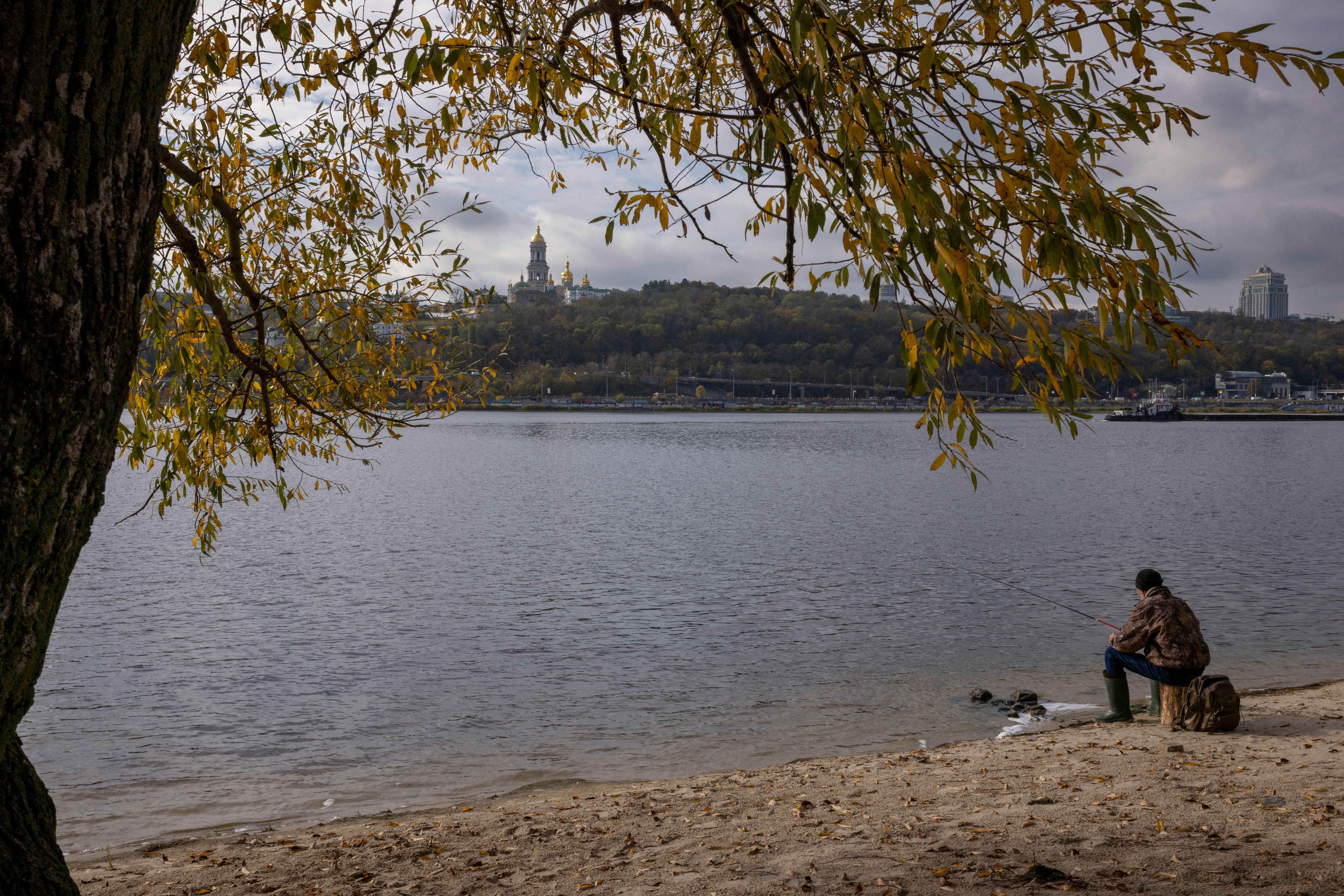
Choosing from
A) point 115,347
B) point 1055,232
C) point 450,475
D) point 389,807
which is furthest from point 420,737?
point 450,475

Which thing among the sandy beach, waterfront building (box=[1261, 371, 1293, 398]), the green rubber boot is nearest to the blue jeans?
the green rubber boot

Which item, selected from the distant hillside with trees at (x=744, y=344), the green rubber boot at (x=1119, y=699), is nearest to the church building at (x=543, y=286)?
the distant hillside with trees at (x=744, y=344)

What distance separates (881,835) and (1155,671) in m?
3.89

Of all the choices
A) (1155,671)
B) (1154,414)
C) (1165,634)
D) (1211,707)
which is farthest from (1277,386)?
(1165,634)

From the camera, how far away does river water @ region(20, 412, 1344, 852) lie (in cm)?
927

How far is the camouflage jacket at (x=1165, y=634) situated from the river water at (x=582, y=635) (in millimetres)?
2174

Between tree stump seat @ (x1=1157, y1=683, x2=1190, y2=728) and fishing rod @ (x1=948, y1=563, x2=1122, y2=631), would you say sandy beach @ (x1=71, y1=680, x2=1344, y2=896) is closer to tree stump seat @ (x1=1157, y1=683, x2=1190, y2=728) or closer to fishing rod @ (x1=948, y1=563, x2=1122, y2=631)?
tree stump seat @ (x1=1157, y1=683, x2=1190, y2=728)

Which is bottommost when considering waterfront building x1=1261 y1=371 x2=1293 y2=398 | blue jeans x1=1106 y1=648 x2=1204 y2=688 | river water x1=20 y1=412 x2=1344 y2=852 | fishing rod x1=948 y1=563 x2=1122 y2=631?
fishing rod x1=948 y1=563 x2=1122 y2=631

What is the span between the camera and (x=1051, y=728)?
9367mm

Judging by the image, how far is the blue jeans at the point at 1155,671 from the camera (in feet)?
26.2

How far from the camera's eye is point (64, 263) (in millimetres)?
2186

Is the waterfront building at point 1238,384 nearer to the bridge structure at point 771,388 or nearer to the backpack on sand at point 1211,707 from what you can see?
the bridge structure at point 771,388

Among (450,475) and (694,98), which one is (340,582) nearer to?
(694,98)

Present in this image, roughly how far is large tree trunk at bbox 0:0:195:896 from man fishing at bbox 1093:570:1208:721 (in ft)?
24.8
